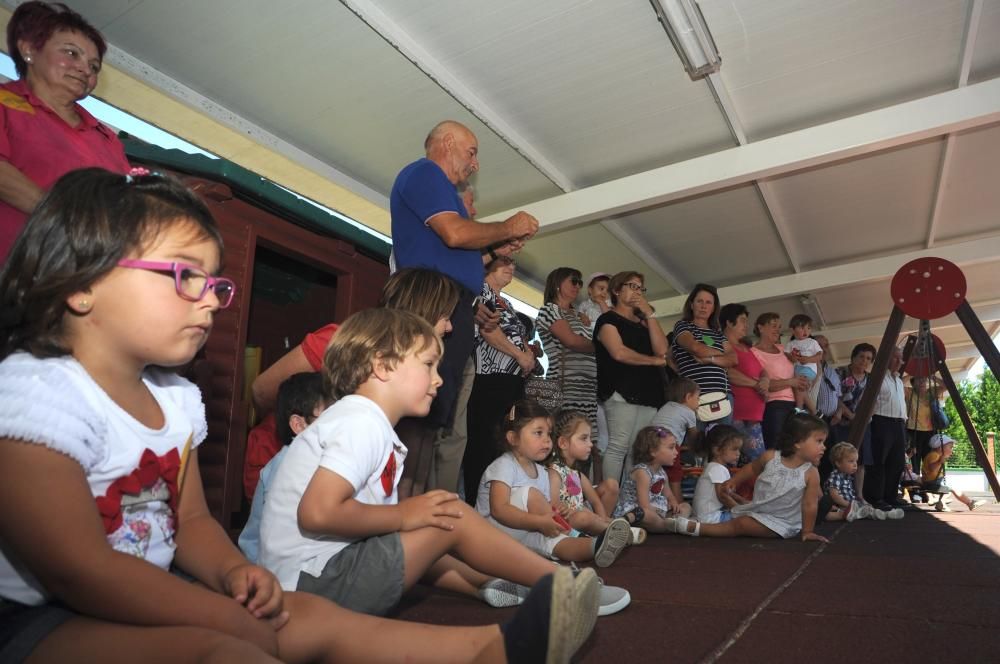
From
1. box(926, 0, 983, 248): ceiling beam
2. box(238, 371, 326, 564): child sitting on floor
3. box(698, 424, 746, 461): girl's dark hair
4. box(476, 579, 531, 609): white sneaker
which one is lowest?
box(476, 579, 531, 609): white sneaker

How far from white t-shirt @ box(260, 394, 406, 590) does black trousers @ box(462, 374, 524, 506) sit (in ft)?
6.20

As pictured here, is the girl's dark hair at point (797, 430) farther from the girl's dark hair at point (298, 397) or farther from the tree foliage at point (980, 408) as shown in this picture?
the tree foliage at point (980, 408)

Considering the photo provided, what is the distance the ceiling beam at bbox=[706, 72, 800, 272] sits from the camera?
6.00 meters

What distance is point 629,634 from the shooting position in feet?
6.03

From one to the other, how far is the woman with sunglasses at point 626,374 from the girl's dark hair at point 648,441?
0.15 feet

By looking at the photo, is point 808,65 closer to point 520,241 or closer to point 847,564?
point 520,241

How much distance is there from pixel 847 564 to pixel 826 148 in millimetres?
4626

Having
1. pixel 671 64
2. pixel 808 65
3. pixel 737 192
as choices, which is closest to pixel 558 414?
pixel 671 64

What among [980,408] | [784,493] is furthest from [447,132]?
[980,408]

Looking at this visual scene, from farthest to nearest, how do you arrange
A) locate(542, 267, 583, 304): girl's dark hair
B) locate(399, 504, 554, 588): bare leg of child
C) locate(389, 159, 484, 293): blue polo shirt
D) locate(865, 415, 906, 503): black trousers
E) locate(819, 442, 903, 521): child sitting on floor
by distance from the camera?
locate(865, 415, 906, 503): black trousers
locate(819, 442, 903, 521): child sitting on floor
locate(542, 267, 583, 304): girl's dark hair
locate(389, 159, 484, 293): blue polo shirt
locate(399, 504, 554, 588): bare leg of child

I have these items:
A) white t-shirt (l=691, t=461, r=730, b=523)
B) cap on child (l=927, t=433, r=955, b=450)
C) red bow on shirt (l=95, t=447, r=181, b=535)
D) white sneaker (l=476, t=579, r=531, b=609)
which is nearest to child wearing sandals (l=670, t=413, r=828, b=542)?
white t-shirt (l=691, t=461, r=730, b=523)

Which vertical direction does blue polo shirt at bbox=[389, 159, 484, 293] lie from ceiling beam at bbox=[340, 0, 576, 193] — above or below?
below

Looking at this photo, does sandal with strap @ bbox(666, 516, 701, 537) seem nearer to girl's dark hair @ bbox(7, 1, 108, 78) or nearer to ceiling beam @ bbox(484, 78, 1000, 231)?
ceiling beam @ bbox(484, 78, 1000, 231)

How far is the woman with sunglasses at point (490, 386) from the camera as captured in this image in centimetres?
365
